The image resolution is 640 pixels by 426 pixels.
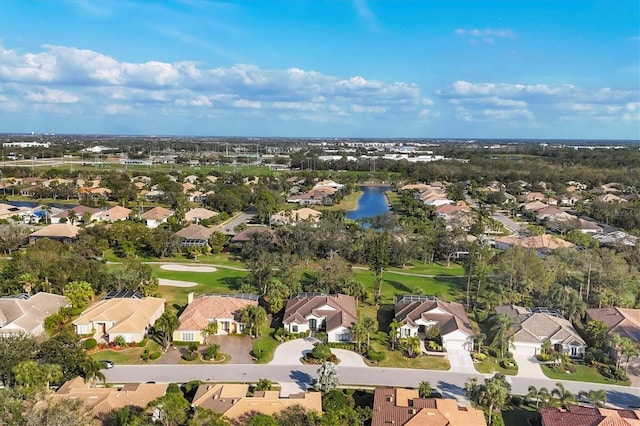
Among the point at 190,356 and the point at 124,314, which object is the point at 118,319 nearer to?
the point at 124,314

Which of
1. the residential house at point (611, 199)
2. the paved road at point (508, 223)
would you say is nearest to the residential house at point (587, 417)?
the paved road at point (508, 223)

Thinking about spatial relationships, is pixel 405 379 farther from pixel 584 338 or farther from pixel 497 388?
pixel 584 338

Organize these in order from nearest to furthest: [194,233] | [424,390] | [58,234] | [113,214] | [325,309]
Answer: [424,390] < [325,309] < [58,234] < [194,233] < [113,214]

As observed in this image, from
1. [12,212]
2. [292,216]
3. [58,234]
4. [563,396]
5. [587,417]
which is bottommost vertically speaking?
[563,396]

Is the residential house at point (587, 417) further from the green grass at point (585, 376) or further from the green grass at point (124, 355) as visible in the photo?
the green grass at point (124, 355)

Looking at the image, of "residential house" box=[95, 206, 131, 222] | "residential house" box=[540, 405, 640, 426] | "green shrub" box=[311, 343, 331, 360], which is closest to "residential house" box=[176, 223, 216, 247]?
"residential house" box=[95, 206, 131, 222]

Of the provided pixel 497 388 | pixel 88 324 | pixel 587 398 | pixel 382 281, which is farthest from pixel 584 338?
pixel 88 324

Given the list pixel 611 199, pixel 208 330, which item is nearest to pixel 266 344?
pixel 208 330
